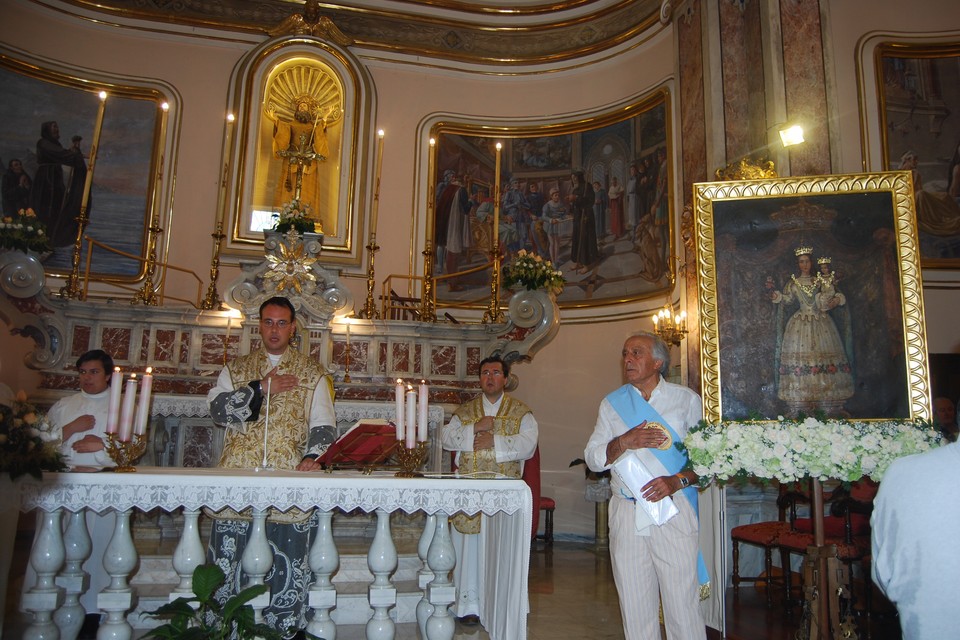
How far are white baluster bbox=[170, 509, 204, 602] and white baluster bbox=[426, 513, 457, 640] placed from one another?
3.90ft

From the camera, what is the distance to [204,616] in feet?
10.6

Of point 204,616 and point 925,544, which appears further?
point 204,616

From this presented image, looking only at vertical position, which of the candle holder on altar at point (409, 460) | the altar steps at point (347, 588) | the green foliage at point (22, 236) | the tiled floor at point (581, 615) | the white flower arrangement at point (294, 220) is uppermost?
the white flower arrangement at point (294, 220)

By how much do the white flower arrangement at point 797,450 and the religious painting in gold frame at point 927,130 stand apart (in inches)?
232

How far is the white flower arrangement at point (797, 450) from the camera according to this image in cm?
373

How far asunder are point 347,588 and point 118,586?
189 cm

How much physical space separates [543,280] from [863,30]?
5.33m

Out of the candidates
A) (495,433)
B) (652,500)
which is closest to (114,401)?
(495,433)

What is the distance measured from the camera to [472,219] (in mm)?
12195

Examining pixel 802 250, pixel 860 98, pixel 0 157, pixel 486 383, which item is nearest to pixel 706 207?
pixel 802 250

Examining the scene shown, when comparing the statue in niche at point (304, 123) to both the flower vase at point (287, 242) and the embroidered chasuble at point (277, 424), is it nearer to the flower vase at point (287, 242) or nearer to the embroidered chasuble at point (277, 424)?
the flower vase at point (287, 242)

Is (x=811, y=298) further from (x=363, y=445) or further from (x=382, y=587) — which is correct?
(x=382, y=587)

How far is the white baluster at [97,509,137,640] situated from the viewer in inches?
136

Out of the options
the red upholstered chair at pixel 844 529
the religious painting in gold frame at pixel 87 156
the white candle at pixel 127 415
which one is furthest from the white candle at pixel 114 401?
the religious painting in gold frame at pixel 87 156
